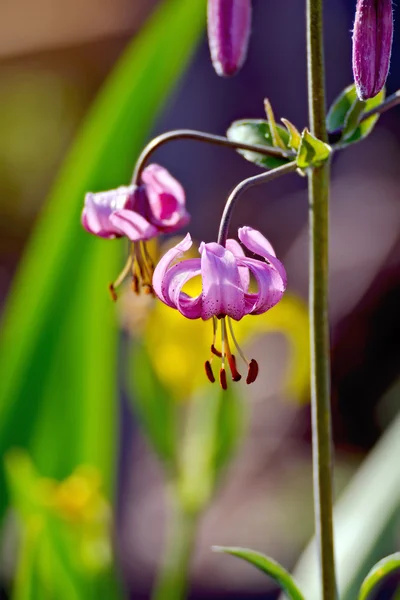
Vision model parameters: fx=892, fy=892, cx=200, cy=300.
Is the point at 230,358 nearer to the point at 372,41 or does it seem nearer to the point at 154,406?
the point at 372,41

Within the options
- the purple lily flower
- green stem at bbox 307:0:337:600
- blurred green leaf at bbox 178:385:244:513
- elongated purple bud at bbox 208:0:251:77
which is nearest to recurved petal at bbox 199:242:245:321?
the purple lily flower

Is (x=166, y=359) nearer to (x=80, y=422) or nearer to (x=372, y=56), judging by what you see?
(x=80, y=422)

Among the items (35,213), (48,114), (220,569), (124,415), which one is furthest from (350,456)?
(48,114)

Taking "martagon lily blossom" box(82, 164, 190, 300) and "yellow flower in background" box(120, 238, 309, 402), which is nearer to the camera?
"martagon lily blossom" box(82, 164, 190, 300)

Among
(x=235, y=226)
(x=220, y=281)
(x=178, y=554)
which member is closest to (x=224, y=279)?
(x=220, y=281)

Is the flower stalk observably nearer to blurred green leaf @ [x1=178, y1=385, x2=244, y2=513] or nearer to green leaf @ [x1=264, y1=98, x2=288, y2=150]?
green leaf @ [x1=264, y1=98, x2=288, y2=150]

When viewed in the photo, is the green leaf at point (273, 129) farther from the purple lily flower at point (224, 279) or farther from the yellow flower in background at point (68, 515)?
the yellow flower in background at point (68, 515)
